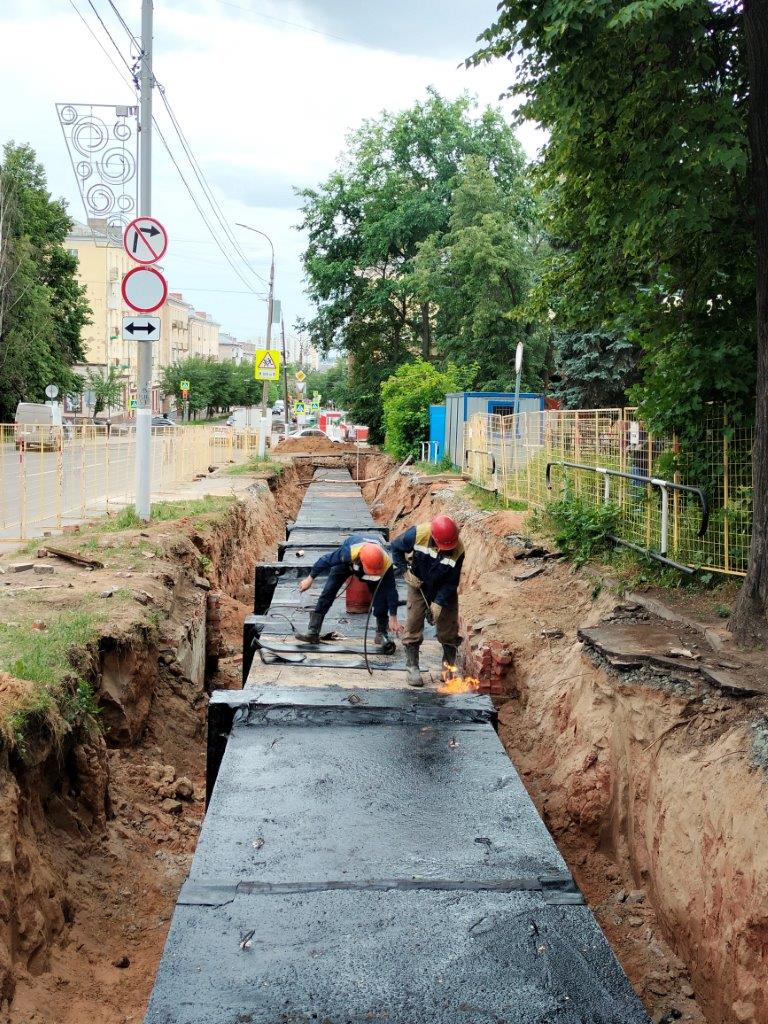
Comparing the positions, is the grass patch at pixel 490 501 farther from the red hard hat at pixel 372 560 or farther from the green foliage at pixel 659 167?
the red hard hat at pixel 372 560

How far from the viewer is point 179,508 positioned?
1473 centimetres

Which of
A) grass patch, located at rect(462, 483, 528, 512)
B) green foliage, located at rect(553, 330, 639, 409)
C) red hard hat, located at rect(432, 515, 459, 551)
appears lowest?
grass patch, located at rect(462, 483, 528, 512)

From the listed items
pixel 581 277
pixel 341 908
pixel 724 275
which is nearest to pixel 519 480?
pixel 581 277

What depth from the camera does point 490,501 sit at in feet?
55.4

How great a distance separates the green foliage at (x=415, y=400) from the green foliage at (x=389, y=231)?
2.67m

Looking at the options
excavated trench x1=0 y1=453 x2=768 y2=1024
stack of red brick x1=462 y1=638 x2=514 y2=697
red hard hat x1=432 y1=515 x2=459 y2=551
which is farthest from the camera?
stack of red brick x1=462 y1=638 x2=514 y2=697

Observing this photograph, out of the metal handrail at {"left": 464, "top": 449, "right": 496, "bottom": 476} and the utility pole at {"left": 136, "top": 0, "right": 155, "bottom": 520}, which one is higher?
the utility pole at {"left": 136, "top": 0, "right": 155, "bottom": 520}

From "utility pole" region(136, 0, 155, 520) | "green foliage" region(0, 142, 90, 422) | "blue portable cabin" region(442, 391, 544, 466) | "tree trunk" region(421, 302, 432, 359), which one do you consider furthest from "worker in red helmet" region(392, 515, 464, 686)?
"green foliage" region(0, 142, 90, 422)

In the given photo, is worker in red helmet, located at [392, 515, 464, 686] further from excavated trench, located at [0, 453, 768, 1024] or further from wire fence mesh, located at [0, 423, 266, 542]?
wire fence mesh, located at [0, 423, 266, 542]

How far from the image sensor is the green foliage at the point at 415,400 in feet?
104

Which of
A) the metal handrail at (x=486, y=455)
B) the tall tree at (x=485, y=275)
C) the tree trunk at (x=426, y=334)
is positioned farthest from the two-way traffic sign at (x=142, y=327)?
the tree trunk at (x=426, y=334)

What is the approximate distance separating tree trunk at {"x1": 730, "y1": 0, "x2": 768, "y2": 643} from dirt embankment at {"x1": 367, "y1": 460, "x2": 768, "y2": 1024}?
89 cm

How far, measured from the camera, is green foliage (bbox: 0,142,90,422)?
39.9 metres

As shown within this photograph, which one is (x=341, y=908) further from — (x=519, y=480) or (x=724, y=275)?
(x=519, y=480)
